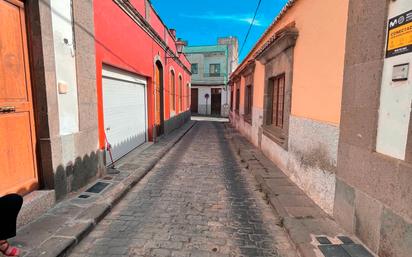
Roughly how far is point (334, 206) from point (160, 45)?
9.46 m

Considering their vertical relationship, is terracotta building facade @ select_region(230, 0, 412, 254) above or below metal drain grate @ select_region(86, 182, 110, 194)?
above

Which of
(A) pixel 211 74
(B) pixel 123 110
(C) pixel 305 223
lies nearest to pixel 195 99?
(A) pixel 211 74

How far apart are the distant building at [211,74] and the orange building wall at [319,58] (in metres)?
22.5

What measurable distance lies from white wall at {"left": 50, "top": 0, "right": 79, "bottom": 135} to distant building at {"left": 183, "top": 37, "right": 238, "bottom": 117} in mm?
23457

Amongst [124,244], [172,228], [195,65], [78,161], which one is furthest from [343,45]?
[195,65]

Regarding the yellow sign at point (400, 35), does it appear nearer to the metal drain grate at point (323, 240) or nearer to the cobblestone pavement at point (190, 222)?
the metal drain grate at point (323, 240)

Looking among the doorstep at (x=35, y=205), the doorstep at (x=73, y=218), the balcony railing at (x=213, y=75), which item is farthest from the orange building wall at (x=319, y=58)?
the balcony railing at (x=213, y=75)

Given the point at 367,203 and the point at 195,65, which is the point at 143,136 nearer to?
the point at 367,203

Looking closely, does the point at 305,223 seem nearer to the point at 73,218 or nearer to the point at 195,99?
the point at 73,218

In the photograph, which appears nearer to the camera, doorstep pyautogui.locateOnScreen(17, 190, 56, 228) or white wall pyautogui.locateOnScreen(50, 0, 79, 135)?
doorstep pyautogui.locateOnScreen(17, 190, 56, 228)

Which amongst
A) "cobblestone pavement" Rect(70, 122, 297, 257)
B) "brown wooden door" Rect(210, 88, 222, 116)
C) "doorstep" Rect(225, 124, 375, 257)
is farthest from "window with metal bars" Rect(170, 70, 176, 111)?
"brown wooden door" Rect(210, 88, 222, 116)

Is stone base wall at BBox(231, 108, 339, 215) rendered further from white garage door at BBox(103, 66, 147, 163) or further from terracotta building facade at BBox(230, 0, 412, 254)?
white garage door at BBox(103, 66, 147, 163)

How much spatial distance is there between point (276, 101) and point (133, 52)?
4.60 metres

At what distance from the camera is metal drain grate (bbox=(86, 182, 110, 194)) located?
4.30m
